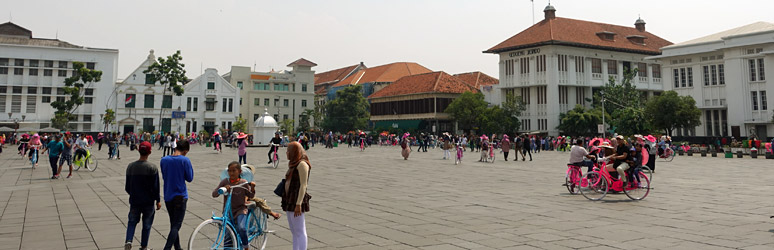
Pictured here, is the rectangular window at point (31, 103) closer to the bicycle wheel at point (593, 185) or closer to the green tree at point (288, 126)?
the green tree at point (288, 126)

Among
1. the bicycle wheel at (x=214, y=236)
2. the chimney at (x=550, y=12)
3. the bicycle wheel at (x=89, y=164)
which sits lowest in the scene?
the bicycle wheel at (x=214, y=236)

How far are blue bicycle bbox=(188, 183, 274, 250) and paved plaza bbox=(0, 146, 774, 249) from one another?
0.87m

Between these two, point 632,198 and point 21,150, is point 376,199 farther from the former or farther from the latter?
point 21,150

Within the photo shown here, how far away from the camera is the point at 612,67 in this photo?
59.6 m

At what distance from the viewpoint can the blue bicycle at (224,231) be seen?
16.7ft

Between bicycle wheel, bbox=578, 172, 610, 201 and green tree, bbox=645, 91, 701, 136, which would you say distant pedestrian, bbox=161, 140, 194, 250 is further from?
green tree, bbox=645, 91, 701, 136

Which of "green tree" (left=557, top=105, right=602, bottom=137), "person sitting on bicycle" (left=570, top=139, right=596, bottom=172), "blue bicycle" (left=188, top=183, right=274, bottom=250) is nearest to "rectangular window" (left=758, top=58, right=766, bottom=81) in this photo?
"green tree" (left=557, top=105, right=602, bottom=137)

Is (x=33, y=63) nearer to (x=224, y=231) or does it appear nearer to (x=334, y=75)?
(x=334, y=75)

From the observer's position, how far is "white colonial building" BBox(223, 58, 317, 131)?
7625cm

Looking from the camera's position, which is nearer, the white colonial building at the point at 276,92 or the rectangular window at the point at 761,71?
the rectangular window at the point at 761,71

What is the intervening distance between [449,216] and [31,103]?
67.8 metres

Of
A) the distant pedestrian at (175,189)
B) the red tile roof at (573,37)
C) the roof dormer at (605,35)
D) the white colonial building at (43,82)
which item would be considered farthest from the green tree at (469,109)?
the distant pedestrian at (175,189)

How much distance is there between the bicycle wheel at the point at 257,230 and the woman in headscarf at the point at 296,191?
546 mm

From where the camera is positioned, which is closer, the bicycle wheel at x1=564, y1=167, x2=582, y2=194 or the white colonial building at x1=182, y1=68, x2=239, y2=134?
the bicycle wheel at x1=564, y1=167, x2=582, y2=194
